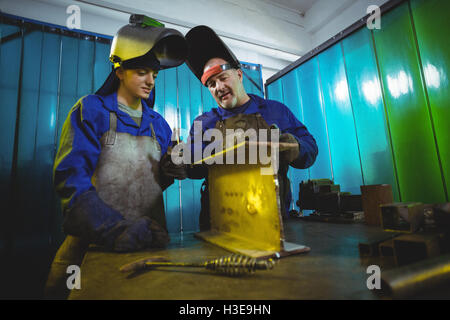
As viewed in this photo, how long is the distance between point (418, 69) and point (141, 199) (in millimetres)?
2367

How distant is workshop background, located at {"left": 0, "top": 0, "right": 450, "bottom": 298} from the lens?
1779mm

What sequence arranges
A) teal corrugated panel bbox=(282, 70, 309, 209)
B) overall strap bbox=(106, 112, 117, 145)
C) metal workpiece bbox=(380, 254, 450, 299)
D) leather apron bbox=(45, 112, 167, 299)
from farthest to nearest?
teal corrugated panel bbox=(282, 70, 309, 209) < overall strap bbox=(106, 112, 117, 145) < leather apron bbox=(45, 112, 167, 299) < metal workpiece bbox=(380, 254, 450, 299)

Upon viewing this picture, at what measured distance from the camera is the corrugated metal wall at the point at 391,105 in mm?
1697

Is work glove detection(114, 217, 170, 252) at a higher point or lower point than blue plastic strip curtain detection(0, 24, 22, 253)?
lower

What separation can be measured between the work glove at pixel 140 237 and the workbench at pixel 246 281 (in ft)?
0.31

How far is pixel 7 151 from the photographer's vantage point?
2162mm

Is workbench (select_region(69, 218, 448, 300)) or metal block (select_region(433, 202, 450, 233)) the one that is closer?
workbench (select_region(69, 218, 448, 300))

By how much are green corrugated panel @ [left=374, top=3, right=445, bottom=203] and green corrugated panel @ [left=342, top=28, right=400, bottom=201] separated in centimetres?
7

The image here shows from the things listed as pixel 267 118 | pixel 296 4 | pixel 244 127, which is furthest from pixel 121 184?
pixel 296 4

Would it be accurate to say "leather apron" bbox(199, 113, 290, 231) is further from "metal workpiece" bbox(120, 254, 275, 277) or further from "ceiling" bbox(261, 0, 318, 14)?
"ceiling" bbox(261, 0, 318, 14)

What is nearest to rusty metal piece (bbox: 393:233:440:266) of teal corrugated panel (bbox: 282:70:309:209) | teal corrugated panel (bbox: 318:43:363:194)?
teal corrugated panel (bbox: 318:43:363:194)

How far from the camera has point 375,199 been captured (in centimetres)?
138
